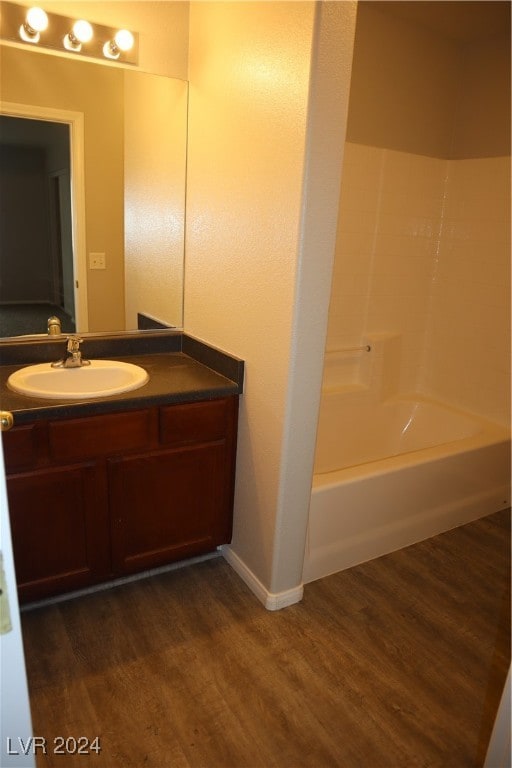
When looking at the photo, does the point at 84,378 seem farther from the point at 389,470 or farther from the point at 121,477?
the point at 389,470

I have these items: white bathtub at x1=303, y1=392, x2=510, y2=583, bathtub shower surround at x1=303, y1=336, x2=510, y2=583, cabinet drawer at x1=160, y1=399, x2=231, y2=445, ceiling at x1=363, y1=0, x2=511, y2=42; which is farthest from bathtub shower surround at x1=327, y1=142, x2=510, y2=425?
cabinet drawer at x1=160, y1=399, x2=231, y2=445

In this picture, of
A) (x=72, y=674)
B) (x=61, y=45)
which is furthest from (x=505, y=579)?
(x=61, y=45)

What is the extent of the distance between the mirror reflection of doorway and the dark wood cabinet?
2.01 ft

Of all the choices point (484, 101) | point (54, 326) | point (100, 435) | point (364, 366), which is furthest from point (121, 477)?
point (484, 101)

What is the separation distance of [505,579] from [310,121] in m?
1.98

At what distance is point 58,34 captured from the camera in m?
1.89

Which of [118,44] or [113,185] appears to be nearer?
[118,44]

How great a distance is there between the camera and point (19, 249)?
2.02m

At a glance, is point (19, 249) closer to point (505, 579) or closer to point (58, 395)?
point (58, 395)

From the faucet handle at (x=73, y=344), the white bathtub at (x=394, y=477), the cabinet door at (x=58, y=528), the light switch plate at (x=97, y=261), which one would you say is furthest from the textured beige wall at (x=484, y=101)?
the cabinet door at (x=58, y=528)

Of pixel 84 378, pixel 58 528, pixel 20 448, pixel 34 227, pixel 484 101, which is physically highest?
pixel 484 101

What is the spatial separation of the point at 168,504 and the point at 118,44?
1766 millimetres

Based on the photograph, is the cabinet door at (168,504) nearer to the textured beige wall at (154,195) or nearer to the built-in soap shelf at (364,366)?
the textured beige wall at (154,195)

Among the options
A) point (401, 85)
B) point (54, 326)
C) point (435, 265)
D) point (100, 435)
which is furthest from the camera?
point (435, 265)
